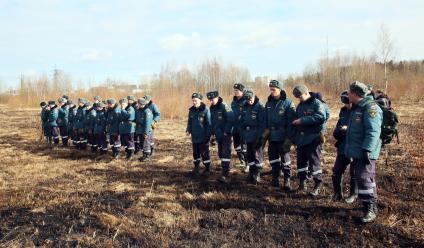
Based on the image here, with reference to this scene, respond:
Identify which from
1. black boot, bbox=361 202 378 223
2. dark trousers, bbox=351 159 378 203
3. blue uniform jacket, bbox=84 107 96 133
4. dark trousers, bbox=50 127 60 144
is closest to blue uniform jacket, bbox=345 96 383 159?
dark trousers, bbox=351 159 378 203

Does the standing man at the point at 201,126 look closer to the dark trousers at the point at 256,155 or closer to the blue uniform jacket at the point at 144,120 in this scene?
the dark trousers at the point at 256,155

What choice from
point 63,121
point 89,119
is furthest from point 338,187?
point 63,121

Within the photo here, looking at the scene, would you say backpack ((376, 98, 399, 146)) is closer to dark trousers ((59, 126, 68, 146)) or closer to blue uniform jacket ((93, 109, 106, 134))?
blue uniform jacket ((93, 109, 106, 134))

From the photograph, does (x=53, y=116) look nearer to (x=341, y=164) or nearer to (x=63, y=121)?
(x=63, y=121)

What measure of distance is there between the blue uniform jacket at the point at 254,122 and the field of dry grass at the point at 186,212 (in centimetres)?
96

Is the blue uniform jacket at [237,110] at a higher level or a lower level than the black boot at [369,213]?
higher

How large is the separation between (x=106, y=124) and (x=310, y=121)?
25.3ft

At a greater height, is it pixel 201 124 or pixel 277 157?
pixel 201 124

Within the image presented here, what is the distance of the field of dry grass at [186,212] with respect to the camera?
4980 millimetres

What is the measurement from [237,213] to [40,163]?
7480mm

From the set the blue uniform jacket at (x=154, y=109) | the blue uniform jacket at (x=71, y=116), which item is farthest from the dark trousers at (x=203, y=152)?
the blue uniform jacket at (x=71, y=116)

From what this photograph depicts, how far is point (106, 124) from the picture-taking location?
40.6ft

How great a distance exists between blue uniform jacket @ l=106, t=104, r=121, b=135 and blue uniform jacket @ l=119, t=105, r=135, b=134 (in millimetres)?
250

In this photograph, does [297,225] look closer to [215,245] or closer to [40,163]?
[215,245]
